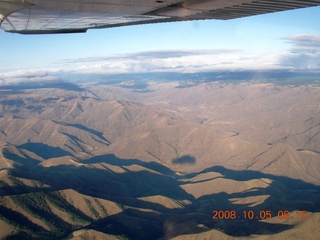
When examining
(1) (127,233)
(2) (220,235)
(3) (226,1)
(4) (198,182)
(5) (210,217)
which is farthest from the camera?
(4) (198,182)

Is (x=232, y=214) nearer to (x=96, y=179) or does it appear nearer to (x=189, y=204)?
(x=189, y=204)

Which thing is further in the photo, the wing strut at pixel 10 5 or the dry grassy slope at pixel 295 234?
the dry grassy slope at pixel 295 234

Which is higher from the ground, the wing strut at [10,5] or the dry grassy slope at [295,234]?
the wing strut at [10,5]

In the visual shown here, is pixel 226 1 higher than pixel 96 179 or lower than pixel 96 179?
higher

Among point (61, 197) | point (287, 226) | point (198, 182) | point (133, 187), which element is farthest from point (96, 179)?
point (287, 226)

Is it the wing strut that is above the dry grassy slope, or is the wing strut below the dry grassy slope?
above

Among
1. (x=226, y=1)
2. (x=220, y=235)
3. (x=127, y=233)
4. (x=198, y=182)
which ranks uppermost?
(x=226, y=1)

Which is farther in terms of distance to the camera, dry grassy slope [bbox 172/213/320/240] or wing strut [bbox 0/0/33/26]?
dry grassy slope [bbox 172/213/320/240]

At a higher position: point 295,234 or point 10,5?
point 10,5

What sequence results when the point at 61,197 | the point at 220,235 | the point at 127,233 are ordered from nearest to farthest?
the point at 220,235 → the point at 127,233 → the point at 61,197

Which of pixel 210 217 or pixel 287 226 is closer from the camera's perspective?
pixel 287 226

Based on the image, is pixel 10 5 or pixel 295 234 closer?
pixel 10 5
